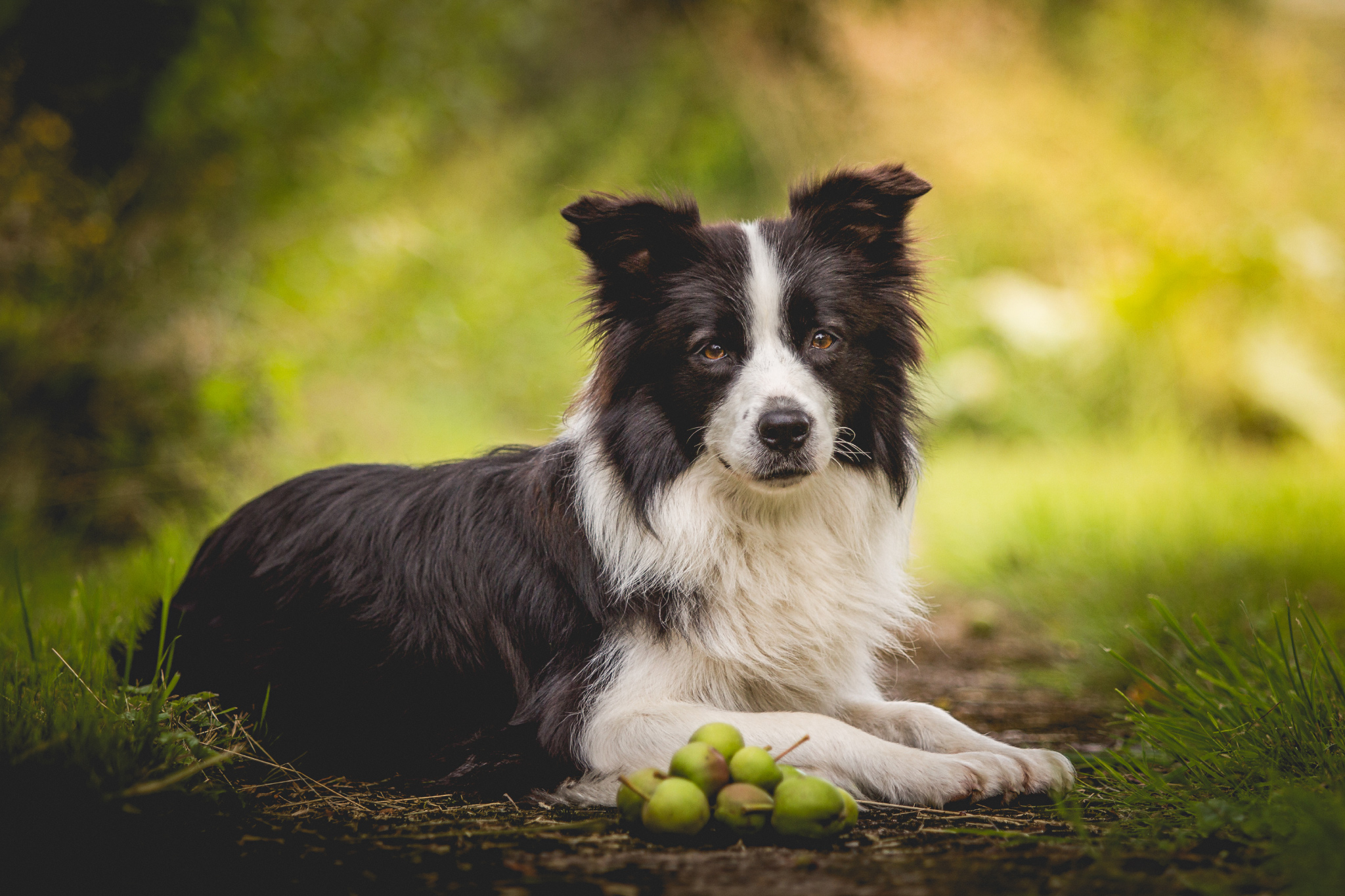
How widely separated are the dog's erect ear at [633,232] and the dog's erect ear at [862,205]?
369 mm

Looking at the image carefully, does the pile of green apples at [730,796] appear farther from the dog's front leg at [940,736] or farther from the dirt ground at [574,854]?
the dog's front leg at [940,736]

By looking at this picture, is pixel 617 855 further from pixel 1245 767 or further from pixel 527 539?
pixel 1245 767

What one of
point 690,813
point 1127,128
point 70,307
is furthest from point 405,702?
point 1127,128

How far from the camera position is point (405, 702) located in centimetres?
284

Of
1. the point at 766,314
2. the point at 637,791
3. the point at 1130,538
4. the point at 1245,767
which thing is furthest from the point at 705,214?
the point at 637,791

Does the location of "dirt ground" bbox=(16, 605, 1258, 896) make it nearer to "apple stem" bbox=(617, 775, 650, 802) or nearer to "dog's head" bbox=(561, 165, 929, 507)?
"apple stem" bbox=(617, 775, 650, 802)

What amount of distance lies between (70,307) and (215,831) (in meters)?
4.16

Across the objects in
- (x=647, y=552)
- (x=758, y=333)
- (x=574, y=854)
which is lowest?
(x=574, y=854)

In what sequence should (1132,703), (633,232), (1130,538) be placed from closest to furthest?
(1132,703), (633,232), (1130,538)

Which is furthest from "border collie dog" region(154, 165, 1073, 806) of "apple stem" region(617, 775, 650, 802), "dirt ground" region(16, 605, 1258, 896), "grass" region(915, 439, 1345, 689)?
"grass" region(915, 439, 1345, 689)

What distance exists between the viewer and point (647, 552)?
2.86 meters

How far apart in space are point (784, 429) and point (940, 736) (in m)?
0.93

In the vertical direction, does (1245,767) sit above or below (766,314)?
below

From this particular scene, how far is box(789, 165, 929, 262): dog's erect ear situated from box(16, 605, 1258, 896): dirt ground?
1657 millimetres
